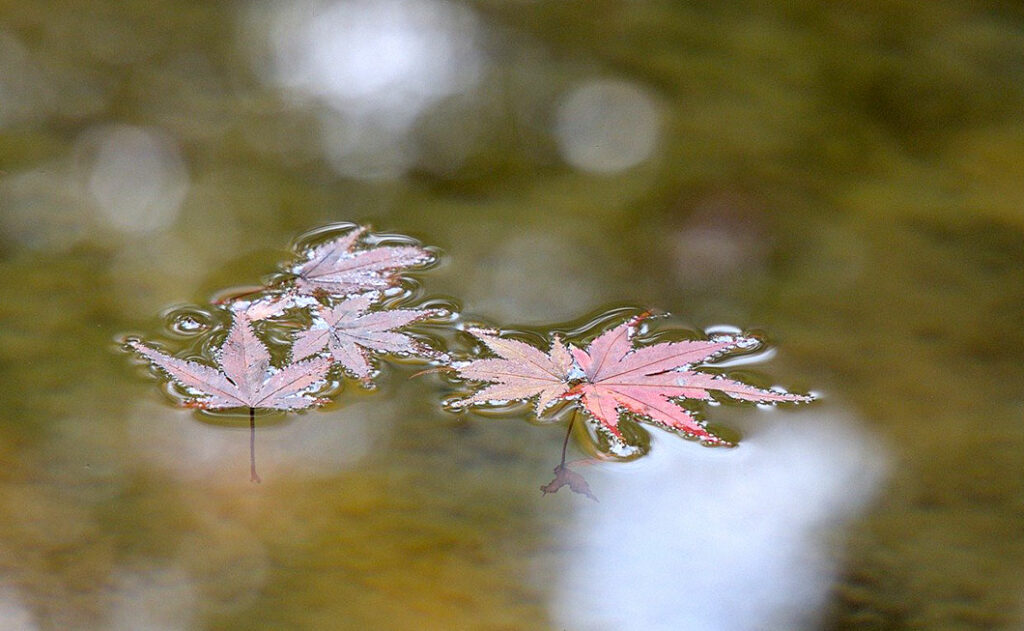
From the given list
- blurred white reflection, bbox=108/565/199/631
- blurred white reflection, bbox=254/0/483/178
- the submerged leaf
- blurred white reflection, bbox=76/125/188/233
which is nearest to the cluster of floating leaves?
the submerged leaf

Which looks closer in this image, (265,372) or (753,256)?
(265,372)

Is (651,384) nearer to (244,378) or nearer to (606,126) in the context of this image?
(244,378)

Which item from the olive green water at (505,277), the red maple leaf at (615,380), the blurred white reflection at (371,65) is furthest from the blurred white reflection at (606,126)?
the red maple leaf at (615,380)

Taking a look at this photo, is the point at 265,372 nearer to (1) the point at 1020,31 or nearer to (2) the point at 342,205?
(2) the point at 342,205

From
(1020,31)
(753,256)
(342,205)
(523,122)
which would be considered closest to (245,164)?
(342,205)

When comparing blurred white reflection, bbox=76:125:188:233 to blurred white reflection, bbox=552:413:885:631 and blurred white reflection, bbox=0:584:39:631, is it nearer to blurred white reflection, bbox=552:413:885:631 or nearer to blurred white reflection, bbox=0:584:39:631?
blurred white reflection, bbox=0:584:39:631

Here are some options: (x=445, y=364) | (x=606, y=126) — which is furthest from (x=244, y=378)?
(x=606, y=126)
